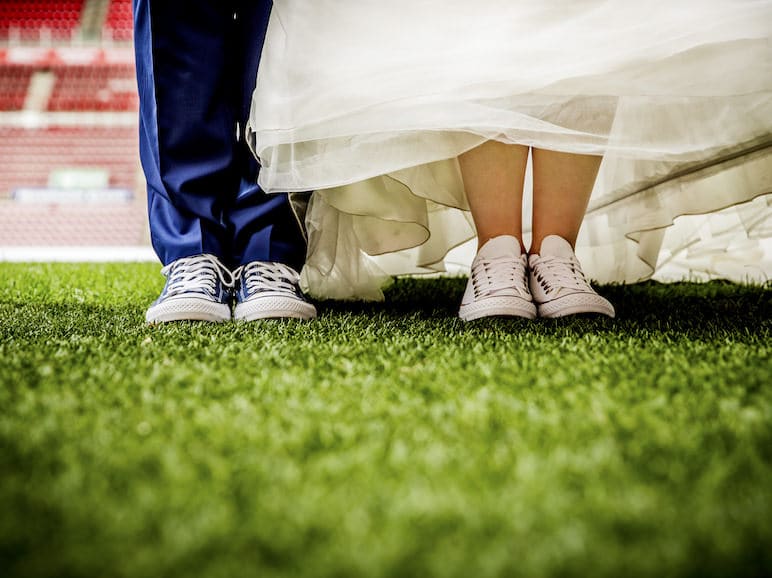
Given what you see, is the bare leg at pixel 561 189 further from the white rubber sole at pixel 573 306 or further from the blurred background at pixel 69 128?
the blurred background at pixel 69 128

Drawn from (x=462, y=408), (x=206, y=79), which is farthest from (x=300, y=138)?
(x=462, y=408)

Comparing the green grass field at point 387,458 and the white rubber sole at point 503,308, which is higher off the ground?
the green grass field at point 387,458

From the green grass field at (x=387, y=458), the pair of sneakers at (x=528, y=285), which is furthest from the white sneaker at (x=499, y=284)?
the green grass field at (x=387, y=458)

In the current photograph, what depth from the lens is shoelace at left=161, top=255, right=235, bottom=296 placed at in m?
0.90

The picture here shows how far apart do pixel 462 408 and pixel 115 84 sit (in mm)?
10621

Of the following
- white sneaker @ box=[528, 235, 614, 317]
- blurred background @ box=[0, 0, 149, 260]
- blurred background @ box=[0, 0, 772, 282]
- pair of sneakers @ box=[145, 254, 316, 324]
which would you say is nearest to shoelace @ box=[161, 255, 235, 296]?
pair of sneakers @ box=[145, 254, 316, 324]

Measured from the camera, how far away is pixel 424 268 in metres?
1.27

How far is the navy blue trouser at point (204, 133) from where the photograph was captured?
93cm

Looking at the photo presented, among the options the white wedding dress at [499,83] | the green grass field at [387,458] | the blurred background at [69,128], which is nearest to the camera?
the green grass field at [387,458]

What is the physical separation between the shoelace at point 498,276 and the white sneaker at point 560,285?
25 millimetres

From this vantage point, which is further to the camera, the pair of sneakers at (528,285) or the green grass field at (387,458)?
the pair of sneakers at (528,285)

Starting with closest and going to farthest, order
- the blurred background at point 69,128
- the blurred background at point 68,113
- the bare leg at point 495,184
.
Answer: the bare leg at point 495,184 < the blurred background at point 69,128 < the blurred background at point 68,113

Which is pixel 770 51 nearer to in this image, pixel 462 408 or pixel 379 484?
pixel 462 408

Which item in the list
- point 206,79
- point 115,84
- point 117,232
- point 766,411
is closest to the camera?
point 766,411
